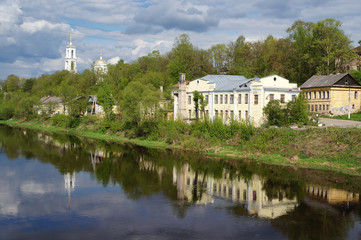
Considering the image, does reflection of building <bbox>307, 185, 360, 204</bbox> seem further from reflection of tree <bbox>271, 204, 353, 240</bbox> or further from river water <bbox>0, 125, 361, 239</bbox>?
reflection of tree <bbox>271, 204, 353, 240</bbox>

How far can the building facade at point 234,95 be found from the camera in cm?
4684

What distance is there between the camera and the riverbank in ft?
107

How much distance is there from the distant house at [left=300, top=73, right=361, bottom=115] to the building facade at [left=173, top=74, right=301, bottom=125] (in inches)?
330

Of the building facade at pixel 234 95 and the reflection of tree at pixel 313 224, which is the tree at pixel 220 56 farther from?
the reflection of tree at pixel 313 224

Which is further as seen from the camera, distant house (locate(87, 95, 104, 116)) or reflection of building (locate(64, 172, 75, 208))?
distant house (locate(87, 95, 104, 116))

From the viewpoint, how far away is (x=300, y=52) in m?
63.4

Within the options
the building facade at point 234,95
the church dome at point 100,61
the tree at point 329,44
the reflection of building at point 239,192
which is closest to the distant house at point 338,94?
the tree at point 329,44

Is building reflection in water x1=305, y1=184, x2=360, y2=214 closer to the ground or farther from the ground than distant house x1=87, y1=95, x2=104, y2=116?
closer to the ground

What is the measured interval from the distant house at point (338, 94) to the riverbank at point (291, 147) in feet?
58.6

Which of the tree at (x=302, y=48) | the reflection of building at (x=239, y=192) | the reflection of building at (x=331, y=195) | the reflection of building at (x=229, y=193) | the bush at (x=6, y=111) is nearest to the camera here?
the reflection of building at (x=239, y=192)

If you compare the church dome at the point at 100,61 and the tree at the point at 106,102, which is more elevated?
the church dome at the point at 100,61

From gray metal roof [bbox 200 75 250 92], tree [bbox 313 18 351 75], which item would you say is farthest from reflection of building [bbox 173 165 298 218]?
tree [bbox 313 18 351 75]

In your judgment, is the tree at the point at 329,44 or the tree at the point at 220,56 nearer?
the tree at the point at 329,44

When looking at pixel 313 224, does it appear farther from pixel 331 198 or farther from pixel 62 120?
pixel 62 120
